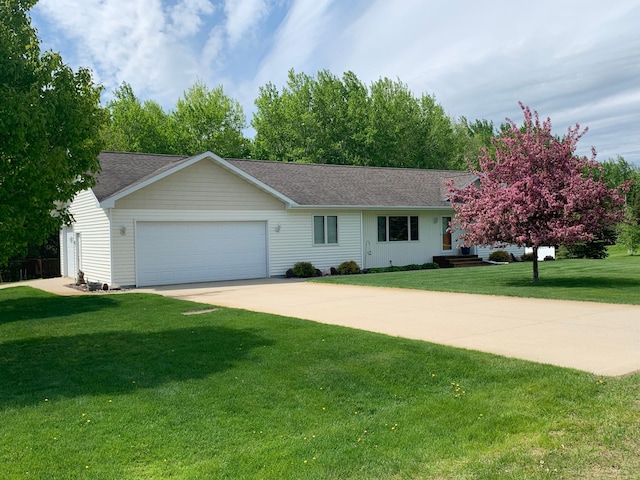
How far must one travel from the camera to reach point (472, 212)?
16047 mm

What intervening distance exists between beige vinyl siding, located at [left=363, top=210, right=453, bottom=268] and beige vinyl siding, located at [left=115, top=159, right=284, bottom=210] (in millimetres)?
4880

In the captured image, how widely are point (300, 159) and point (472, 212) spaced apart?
32.9m

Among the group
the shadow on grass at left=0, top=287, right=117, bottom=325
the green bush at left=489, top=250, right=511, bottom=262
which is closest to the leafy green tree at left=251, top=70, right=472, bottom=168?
the green bush at left=489, top=250, right=511, bottom=262

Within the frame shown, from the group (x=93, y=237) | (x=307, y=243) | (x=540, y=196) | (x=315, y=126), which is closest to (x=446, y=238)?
(x=307, y=243)

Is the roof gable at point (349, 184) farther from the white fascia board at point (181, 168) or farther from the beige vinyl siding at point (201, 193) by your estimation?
the beige vinyl siding at point (201, 193)

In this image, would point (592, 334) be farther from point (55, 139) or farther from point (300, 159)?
point (300, 159)

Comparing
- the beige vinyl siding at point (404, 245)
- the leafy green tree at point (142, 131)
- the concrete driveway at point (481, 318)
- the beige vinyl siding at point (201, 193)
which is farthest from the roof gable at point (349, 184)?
the leafy green tree at point (142, 131)

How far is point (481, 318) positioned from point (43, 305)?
10.3m

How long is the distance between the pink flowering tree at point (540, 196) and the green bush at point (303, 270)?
7.41m

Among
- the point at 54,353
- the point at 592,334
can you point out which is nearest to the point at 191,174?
the point at 54,353

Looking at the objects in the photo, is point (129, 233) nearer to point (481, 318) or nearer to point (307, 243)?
point (307, 243)

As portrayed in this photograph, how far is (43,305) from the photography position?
1391 cm

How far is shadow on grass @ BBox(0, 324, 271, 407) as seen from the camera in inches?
252

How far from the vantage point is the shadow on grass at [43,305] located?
12.3m
